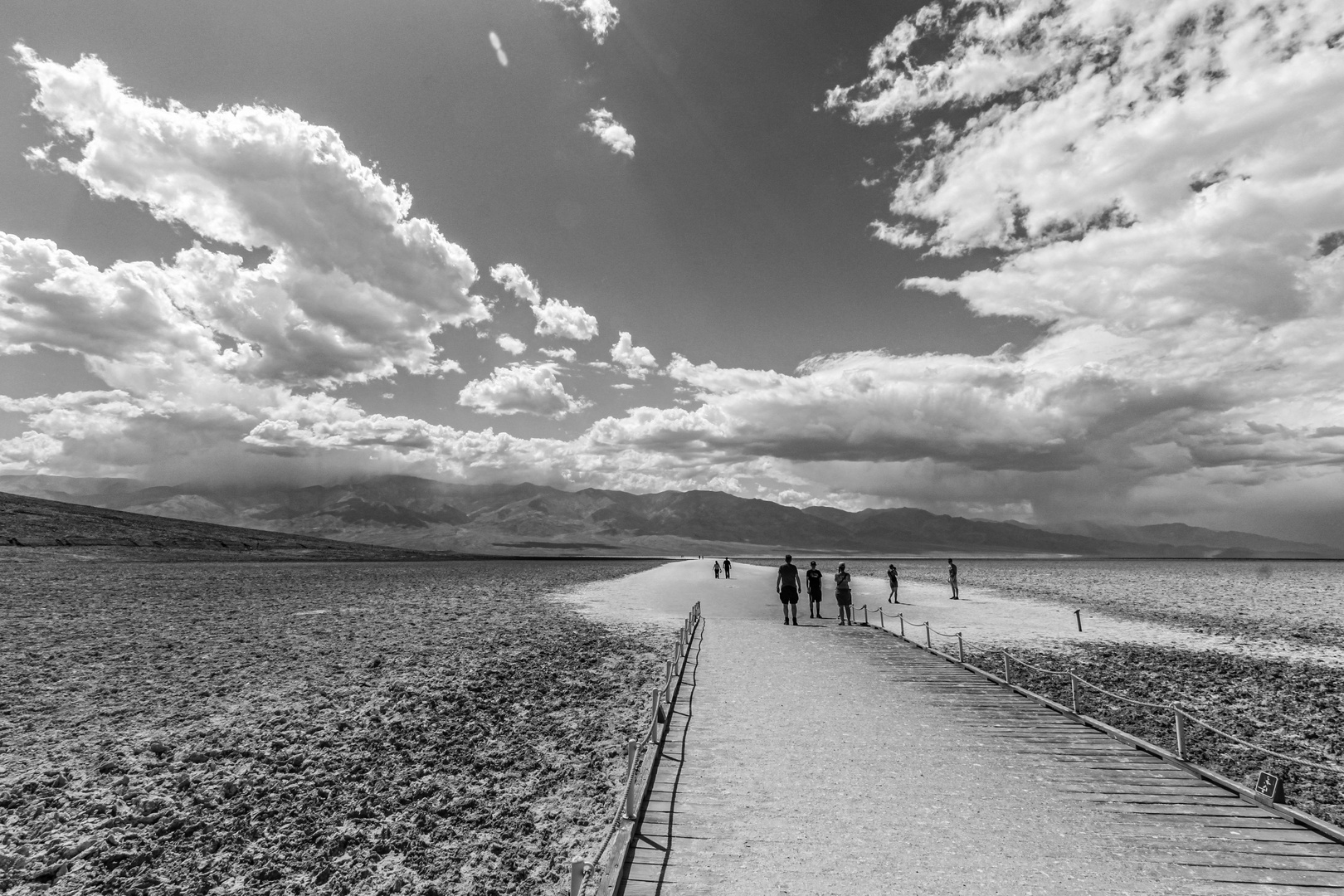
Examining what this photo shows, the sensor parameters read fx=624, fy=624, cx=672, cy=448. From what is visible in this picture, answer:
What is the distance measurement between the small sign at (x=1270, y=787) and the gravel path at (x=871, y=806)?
237 centimetres

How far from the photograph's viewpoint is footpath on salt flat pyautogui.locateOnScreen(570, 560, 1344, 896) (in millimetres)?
7438

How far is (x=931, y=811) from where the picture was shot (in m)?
9.07

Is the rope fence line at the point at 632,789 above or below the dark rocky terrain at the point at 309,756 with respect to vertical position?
above

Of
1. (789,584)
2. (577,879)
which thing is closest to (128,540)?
(789,584)

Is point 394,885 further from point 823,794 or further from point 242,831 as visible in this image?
point 823,794

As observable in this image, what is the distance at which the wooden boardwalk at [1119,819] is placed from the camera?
7469 millimetres

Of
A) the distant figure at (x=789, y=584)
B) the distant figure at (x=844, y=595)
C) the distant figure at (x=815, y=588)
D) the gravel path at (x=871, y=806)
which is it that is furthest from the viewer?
the distant figure at (x=815, y=588)

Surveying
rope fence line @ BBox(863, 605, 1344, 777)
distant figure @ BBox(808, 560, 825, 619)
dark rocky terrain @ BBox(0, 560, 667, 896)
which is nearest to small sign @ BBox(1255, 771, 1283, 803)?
rope fence line @ BBox(863, 605, 1344, 777)

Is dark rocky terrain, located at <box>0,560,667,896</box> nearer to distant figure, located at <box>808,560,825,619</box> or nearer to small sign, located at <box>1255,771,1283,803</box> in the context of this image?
distant figure, located at <box>808,560,825,619</box>

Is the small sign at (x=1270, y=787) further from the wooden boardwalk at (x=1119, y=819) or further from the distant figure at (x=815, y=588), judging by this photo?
the distant figure at (x=815, y=588)

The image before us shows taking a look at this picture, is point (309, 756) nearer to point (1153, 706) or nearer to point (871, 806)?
point (871, 806)

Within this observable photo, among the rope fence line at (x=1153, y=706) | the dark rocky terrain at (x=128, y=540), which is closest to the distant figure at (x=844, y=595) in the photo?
the rope fence line at (x=1153, y=706)

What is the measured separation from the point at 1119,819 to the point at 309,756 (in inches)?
592

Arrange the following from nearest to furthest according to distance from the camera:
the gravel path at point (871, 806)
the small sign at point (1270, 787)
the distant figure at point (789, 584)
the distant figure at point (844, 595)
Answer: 1. the gravel path at point (871, 806)
2. the small sign at point (1270, 787)
3. the distant figure at point (789, 584)
4. the distant figure at point (844, 595)
